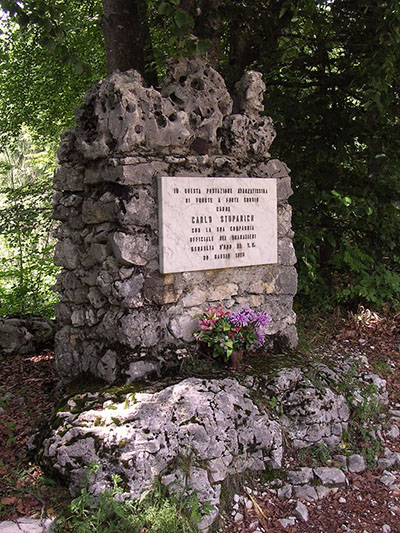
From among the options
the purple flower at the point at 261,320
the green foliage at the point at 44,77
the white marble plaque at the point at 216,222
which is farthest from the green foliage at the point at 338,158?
the green foliage at the point at 44,77

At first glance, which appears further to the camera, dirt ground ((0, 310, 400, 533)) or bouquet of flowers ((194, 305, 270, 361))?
bouquet of flowers ((194, 305, 270, 361))

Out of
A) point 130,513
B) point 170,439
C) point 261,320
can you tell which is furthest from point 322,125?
point 130,513

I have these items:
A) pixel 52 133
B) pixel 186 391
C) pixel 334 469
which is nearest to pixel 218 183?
pixel 186 391

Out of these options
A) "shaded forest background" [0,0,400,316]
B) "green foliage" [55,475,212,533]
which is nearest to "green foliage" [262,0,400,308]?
"shaded forest background" [0,0,400,316]

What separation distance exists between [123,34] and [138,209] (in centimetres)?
274

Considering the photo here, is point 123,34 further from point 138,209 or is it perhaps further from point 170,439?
point 170,439

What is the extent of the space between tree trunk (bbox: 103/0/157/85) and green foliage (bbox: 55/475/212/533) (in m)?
4.39

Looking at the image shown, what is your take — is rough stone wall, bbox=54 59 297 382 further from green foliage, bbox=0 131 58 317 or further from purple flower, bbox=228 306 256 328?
green foliage, bbox=0 131 58 317

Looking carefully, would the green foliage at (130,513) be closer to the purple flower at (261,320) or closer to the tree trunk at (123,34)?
the purple flower at (261,320)

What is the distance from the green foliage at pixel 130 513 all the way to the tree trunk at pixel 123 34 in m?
4.39

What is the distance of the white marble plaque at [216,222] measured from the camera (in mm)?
4152

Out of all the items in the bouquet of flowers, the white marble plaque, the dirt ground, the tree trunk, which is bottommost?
the dirt ground

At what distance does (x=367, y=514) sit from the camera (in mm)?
3562

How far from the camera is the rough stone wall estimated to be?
13.3 feet
